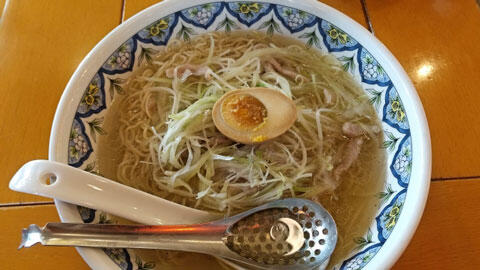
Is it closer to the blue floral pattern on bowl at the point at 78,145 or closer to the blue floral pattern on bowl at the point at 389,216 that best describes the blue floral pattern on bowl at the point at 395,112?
the blue floral pattern on bowl at the point at 389,216

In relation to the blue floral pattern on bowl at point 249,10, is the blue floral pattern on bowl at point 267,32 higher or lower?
lower

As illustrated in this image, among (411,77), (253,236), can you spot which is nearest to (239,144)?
(253,236)

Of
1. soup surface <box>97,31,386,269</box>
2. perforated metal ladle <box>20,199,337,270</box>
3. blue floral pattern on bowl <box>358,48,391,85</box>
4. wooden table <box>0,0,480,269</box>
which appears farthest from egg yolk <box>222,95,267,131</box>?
wooden table <box>0,0,480,269</box>

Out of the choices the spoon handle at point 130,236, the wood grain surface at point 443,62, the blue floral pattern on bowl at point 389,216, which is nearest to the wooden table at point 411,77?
the wood grain surface at point 443,62

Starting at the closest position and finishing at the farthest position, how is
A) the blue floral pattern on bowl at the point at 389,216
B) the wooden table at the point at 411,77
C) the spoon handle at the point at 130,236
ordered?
the spoon handle at the point at 130,236, the blue floral pattern on bowl at the point at 389,216, the wooden table at the point at 411,77

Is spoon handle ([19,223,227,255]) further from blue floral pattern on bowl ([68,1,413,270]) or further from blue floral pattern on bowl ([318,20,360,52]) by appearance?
blue floral pattern on bowl ([318,20,360,52])

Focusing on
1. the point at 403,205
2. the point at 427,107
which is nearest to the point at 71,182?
the point at 403,205

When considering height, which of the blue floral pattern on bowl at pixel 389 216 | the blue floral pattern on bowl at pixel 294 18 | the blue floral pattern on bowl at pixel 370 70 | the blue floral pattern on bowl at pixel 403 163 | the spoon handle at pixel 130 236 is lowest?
the spoon handle at pixel 130 236
